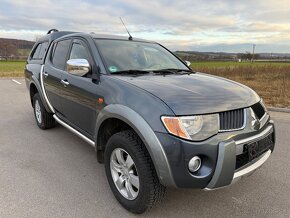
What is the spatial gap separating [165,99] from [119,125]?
783mm

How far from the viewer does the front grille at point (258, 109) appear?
2.87 m

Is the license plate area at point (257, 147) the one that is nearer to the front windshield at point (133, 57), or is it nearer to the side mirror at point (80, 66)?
the front windshield at point (133, 57)

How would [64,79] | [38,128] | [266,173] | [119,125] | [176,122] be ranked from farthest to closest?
[38,128]
[64,79]
[266,173]
[119,125]
[176,122]

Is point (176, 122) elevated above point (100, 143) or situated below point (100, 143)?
above

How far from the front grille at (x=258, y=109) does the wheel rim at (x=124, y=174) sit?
1.31 meters

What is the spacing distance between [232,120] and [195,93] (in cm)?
41

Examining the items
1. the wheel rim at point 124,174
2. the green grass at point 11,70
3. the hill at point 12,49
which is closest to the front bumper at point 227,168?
the wheel rim at point 124,174

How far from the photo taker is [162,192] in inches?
104

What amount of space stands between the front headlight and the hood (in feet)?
0.17

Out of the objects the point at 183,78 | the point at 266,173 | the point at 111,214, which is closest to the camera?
the point at 111,214

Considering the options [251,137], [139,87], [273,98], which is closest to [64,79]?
[139,87]

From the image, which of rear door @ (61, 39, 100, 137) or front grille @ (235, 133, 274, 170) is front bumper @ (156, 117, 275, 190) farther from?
rear door @ (61, 39, 100, 137)

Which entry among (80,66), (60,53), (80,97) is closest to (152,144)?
(80,66)

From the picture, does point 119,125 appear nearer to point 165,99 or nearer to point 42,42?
point 165,99
